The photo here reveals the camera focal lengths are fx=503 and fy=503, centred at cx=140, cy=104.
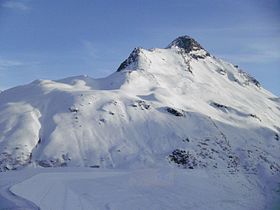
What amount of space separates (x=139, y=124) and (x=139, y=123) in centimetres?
28

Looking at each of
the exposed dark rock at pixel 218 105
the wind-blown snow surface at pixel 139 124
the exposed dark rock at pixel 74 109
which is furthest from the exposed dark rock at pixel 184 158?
the exposed dark rock at pixel 218 105

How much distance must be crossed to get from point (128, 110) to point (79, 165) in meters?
16.6

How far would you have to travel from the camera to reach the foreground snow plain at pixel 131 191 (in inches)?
1104

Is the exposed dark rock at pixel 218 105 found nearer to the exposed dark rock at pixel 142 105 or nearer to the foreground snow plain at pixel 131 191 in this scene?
the exposed dark rock at pixel 142 105

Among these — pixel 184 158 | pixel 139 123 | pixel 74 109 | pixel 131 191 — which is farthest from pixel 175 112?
pixel 131 191

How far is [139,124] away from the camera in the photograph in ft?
214

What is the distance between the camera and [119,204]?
2991 centimetres

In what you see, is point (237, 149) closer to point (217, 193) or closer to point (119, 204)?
point (217, 193)

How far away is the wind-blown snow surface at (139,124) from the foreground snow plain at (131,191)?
9.17 metres

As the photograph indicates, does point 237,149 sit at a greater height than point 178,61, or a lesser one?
lesser

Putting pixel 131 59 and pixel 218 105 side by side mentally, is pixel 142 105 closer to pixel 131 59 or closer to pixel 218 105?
pixel 218 105

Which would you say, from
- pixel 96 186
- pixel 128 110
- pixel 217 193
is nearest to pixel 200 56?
pixel 128 110

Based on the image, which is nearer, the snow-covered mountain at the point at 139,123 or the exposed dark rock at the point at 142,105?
the snow-covered mountain at the point at 139,123

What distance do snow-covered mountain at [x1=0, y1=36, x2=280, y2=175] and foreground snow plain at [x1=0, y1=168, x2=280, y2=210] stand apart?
952 cm
